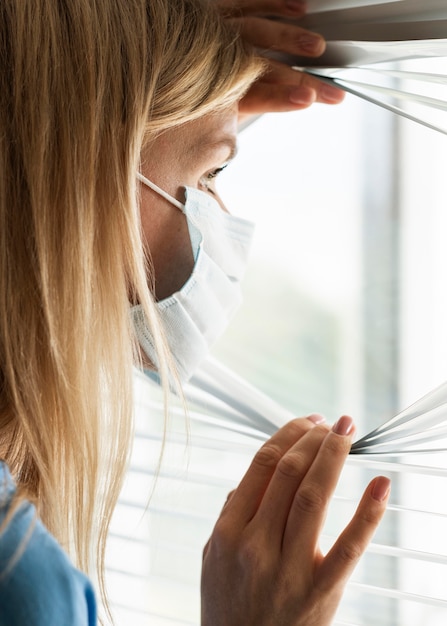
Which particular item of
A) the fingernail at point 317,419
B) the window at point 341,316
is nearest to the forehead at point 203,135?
the fingernail at point 317,419

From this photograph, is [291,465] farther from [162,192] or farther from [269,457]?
[162,192]

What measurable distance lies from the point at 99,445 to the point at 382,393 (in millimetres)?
974

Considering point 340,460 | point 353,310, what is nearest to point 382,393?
point 353,310

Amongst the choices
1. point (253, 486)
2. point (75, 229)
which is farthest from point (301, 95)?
point (253, 486)

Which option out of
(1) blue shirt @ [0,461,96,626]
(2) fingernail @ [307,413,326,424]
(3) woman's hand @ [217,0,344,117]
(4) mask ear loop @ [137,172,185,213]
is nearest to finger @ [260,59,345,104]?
(3) woman's hand @ [217,0,344,117]

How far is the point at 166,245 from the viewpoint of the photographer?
92 centimetres

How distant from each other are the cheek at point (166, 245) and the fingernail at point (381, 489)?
34cm

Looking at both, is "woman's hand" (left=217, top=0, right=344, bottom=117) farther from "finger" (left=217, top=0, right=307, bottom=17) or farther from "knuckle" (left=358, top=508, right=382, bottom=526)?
"knuckle" (left=358, top=508, right=382, bottom=526)

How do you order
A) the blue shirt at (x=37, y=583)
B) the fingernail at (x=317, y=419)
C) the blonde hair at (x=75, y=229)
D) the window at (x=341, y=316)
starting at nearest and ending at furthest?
1. the blue shirt at (x=37, y=583)
2. the blonde hair at (x=75, y=229)
3. the fingernail at (x=317, y=419)
4. the window at (x=341, y=316)

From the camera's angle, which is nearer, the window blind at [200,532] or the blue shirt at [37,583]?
the blue shirt at [37,583]

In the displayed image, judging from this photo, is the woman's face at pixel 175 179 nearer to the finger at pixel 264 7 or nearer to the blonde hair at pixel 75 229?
the blonde hair at pixel 75 229

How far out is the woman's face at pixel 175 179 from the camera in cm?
90

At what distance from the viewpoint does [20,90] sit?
2.51 ft

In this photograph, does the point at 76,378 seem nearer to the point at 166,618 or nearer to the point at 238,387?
the point at 238,387
